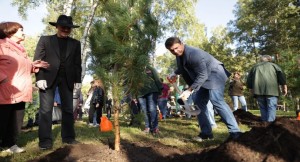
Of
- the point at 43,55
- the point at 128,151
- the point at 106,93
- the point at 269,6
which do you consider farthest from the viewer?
the point at 269,6

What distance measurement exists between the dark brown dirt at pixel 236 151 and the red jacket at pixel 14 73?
1.14 meters

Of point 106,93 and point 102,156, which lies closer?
point 102,156

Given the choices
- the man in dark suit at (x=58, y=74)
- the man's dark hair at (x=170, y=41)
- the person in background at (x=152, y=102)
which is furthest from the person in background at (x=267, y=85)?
the man in dark suit at (x=58, y=74)

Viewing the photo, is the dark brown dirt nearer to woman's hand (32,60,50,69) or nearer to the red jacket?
the red jacket

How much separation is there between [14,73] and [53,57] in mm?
577

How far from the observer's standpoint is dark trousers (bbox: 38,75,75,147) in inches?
177

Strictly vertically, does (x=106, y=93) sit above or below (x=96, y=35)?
below

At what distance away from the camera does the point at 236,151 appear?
2875 millimetres

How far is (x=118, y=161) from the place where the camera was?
3623mm

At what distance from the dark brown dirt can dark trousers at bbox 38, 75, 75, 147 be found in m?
0.75

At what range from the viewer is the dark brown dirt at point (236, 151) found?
9.07ft

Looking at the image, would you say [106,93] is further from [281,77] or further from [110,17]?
[281,77]

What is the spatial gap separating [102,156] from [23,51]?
2.06 metres

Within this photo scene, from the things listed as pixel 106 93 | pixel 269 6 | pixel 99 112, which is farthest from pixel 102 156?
pixel 269 6
